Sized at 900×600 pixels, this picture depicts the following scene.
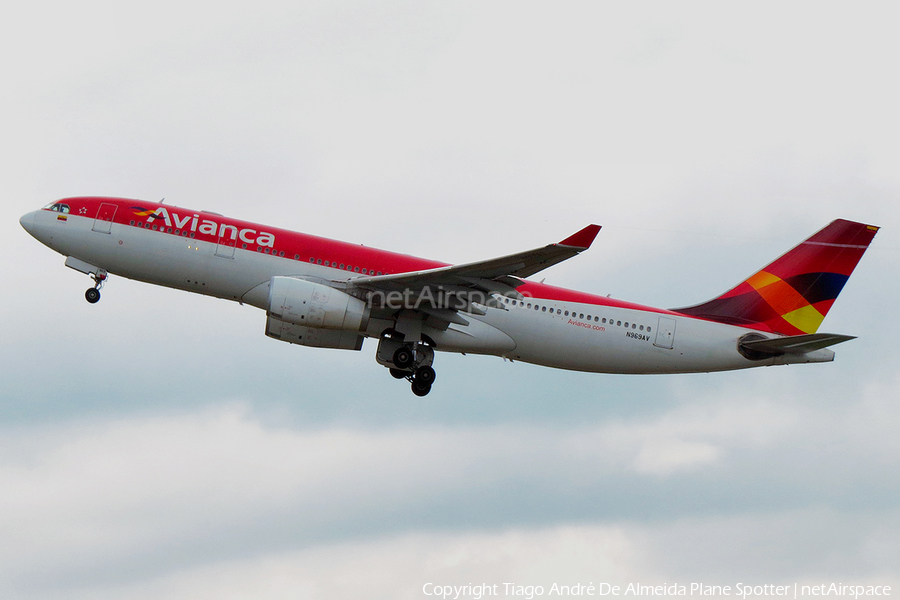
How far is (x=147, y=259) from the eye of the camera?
103 ft

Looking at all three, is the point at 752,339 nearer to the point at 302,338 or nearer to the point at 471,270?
the point at 471,270

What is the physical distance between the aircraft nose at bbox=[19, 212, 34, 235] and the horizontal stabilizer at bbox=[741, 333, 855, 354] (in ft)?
82.3

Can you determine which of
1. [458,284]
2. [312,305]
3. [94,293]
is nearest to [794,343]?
[458,284]

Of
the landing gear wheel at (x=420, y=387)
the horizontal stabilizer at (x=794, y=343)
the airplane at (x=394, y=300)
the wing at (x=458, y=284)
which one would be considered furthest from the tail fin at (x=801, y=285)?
the landing gear wheel at (x=420, y=387)

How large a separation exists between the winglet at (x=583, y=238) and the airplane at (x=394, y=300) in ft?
6.63

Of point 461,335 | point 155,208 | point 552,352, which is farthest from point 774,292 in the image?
point 155,208

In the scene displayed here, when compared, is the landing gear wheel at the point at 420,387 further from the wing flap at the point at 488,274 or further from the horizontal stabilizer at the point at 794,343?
the horizontal stabilizer at the point at 794,343

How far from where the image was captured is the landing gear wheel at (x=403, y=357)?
1288 inches

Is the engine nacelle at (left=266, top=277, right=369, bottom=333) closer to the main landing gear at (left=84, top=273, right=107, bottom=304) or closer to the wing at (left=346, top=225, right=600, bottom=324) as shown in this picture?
the wing at (left=346, top=225, right=600, bottom=324)

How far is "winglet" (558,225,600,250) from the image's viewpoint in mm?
26047

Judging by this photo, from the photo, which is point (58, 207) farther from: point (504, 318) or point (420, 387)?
point (504, 318)

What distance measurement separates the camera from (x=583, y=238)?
26.3 meters

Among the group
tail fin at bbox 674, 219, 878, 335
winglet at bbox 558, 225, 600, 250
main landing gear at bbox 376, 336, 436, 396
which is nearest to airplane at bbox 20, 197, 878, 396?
main landing gear at bbox 376, 336, 436, 396

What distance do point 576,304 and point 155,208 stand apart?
14.6 meters
